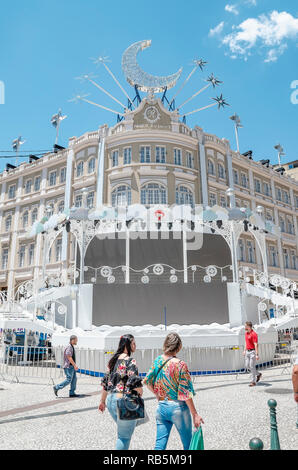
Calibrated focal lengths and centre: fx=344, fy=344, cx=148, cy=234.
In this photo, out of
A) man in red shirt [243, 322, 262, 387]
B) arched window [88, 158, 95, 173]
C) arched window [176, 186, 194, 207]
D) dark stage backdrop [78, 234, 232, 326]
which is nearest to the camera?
man in red shirt [243, 322, 262, 387]

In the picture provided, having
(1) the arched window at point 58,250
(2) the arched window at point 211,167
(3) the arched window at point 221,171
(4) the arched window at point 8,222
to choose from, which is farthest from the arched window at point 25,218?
(3) the arched window at point 221,171

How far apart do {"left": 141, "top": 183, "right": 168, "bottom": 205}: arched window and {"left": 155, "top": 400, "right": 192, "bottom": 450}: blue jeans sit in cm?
2514

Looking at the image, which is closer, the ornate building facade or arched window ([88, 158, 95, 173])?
the ornate building facade

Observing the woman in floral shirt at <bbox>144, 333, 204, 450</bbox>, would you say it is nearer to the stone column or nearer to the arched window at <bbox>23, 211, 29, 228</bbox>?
→ the stone column

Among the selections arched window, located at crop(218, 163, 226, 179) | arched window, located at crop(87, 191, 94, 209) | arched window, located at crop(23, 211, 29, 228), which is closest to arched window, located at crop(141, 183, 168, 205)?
arched window, located at crop(87, 191, 94, 209)

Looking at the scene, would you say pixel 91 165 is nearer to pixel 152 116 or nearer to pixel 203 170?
pixel 152 116

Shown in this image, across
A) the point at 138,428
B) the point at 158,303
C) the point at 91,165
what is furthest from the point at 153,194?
the point at 138,428

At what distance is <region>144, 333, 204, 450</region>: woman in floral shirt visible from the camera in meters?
3.57

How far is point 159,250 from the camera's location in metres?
25.0

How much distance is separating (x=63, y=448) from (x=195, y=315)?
1289 cm

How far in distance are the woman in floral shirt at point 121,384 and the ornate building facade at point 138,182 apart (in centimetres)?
2459

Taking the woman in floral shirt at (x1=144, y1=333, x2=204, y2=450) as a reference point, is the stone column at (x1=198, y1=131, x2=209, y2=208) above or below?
above

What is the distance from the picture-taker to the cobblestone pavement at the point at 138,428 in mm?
5027

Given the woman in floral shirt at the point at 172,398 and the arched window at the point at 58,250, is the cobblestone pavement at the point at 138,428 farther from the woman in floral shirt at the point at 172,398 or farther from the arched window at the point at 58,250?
the arched window at the point at 58,250
